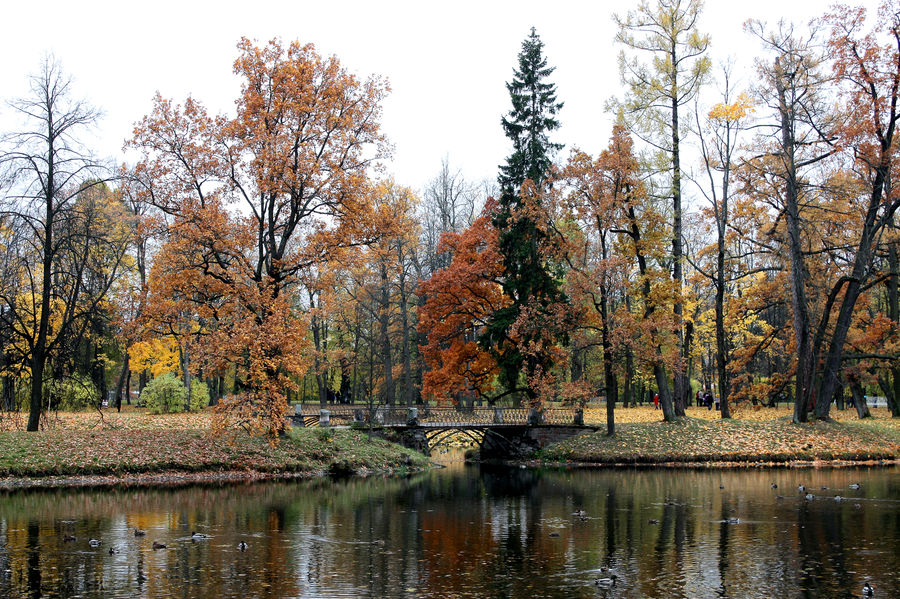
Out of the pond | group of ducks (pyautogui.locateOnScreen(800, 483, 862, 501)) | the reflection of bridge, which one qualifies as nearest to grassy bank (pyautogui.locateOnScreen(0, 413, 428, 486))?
the reflection of bridge

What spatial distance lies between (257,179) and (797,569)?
21718mm

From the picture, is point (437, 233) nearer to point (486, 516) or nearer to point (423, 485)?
point (423, 485)

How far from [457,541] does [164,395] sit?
89.5 feet

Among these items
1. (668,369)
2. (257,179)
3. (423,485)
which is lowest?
(423,485)

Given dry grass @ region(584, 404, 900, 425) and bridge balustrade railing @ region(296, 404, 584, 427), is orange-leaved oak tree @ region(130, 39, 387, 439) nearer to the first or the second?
bridge balustrade railing @ region(296, 404, 584, 427)

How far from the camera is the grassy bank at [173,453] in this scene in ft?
82.5

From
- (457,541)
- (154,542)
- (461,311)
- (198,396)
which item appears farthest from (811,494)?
(198,396)

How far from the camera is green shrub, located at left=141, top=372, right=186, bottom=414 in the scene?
3906cm

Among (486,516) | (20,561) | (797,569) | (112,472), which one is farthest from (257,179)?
(797,569)

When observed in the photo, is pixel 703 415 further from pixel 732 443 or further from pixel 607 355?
pixel 607 355

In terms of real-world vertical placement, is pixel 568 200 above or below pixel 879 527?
above

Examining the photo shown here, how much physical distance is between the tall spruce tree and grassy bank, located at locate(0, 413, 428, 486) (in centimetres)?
775

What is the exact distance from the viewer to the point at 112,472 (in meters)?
25.4

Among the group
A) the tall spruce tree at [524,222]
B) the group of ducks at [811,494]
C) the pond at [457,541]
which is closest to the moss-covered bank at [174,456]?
the pond at [457,541]
